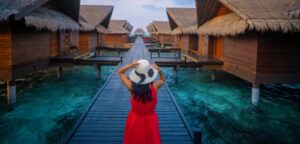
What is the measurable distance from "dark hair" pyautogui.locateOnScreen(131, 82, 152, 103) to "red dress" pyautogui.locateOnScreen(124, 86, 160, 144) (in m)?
0.05

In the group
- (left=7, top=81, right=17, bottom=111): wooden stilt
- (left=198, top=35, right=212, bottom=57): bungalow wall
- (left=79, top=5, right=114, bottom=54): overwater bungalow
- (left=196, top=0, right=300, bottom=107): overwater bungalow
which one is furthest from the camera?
(left=79, top=5, right=114, bottom=54): overwater bungalow

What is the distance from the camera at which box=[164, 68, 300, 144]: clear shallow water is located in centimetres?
770

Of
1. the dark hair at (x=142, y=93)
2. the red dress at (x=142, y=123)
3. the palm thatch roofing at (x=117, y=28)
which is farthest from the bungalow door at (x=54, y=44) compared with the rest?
the palm thatch roofing at (x=117, y=28)

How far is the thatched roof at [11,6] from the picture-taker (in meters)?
7.58

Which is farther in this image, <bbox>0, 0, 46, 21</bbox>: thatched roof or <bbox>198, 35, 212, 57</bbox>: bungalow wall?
<bbox>198, 35, 212, 57</bbox>: bungalow wall

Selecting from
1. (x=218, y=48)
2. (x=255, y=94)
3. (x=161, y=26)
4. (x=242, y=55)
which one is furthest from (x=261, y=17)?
(x=161, y=26)

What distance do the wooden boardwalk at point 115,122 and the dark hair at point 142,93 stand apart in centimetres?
190

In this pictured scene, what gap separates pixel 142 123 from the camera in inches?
123

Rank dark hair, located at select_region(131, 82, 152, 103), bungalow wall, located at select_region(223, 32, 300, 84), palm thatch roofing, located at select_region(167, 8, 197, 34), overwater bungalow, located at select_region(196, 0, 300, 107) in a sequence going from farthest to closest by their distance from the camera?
1. palm thatch roofing, located at select_region(167, 8, 197, 34)
2. bungalow wall, located at select_region(223, 32, 300, 84)
3. overwater bungalow, located at select_region(196, 0, 300, 107)
4. dark hair, located at select_region(131, 82, 152, 103)

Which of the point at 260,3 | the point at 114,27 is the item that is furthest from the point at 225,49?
the point at 114,27

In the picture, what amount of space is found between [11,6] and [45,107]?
4.09m

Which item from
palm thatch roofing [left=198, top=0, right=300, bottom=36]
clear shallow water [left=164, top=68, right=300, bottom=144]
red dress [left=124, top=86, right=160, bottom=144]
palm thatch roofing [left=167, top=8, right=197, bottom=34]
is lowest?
clear shallow water [left=164, top=68, right=300, bottom=144]

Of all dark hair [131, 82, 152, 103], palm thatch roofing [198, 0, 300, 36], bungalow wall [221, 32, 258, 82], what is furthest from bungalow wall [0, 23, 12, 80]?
bungalow wall [221, 32, 258, 82]

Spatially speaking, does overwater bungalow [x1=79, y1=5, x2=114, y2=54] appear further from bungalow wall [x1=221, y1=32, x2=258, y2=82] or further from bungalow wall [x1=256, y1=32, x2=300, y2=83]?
bungalow wall [x1=256, y1=32, x2=300, y2=83]
